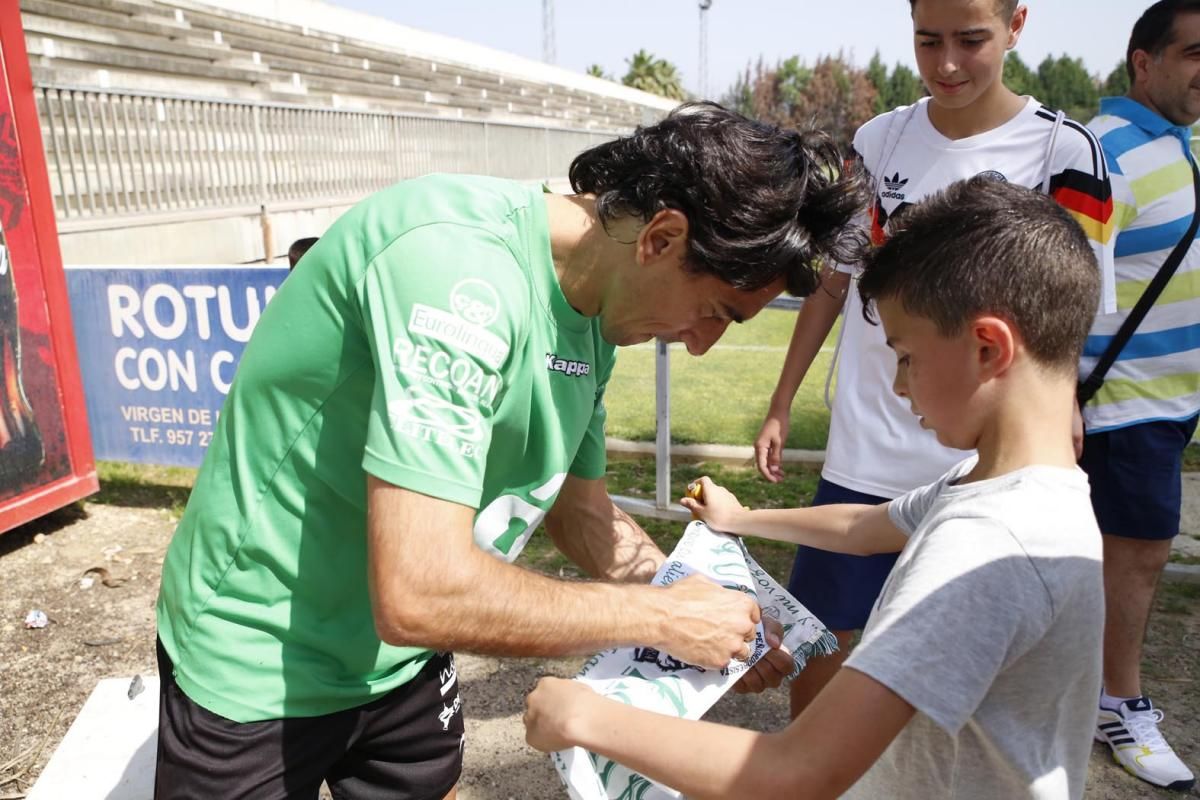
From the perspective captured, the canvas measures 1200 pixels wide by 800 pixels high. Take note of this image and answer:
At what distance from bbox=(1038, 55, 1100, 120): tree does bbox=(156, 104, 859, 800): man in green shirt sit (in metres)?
52.9

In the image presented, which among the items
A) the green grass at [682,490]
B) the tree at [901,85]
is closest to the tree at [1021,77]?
the tree at [901,85]

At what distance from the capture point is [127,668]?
3.72 meters

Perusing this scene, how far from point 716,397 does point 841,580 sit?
3898 millimetres

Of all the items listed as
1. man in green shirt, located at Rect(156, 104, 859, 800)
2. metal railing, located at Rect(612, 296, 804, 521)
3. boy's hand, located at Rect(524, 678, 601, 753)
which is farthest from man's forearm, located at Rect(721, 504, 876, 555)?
metal railing, located at Rect(612, 296, 804, 521)

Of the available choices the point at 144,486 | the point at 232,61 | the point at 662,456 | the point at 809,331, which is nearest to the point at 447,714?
the point at 809,331

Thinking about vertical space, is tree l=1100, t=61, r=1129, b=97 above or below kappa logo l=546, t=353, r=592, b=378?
above

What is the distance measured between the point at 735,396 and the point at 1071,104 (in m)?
49.8

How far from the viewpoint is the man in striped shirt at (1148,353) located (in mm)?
2961

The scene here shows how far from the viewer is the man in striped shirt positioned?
2.96 m

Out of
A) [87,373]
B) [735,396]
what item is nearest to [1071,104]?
[735,396]

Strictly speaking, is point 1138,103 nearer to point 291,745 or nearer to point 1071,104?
point 291,745

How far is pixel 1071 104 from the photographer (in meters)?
48.2

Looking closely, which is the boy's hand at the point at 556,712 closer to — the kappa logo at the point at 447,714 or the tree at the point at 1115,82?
the kappa logo at the point at 447,714

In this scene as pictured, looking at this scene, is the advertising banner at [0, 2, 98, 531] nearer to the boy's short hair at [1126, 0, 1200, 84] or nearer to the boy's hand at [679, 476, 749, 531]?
the boy's hand at [679, 476, 749, 531]
